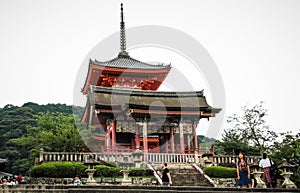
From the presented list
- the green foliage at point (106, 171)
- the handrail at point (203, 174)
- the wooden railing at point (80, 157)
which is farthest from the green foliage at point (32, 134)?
the handrail at point (203, 174)

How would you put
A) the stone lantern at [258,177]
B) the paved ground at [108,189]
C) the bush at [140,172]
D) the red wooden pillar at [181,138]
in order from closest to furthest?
the paved ground at [108,189] < the stone lantern at [258,177] < the bush at [140,172] < the red wooden pillar at [181,138]

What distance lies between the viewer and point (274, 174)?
20.4 m

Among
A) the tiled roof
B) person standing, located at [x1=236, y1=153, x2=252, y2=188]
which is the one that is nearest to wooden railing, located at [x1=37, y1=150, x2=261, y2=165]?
the tiled roof

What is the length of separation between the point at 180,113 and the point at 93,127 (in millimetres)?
7571

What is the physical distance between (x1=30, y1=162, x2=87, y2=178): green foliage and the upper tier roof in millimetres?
15836

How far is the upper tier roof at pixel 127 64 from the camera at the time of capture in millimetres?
35438

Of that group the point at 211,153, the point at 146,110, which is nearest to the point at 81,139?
the point at 146,110

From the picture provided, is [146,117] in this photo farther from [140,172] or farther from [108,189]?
[108,189]

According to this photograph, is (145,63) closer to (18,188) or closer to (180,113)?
(180,113)

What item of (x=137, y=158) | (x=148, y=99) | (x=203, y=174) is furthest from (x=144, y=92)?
(x=203, y=174)

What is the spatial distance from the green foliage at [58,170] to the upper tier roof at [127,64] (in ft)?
52.0

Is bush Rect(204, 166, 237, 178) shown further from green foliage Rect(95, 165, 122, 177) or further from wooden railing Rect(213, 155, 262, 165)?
green foliage Rect(95, 165, 122, 177)

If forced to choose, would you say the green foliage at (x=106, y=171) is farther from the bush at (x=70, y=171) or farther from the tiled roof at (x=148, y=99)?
the tiled roof at (x=148, y=99)

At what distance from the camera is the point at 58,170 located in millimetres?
20156
